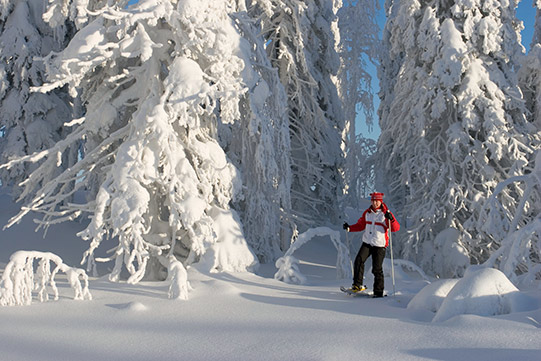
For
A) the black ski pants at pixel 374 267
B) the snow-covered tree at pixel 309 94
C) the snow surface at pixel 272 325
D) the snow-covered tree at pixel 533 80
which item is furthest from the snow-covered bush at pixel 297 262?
the snow-covered tree at pixel 533 80

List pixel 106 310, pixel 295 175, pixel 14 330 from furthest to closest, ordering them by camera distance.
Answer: pixel 295 175 → pixel 106 310 → pixel 14 330

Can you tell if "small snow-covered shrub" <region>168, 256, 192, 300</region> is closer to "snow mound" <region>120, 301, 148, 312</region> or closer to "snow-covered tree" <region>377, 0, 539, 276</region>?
"snow mound" <region>120, 301, 148, 312</region>

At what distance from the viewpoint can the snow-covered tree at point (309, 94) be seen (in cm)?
1487

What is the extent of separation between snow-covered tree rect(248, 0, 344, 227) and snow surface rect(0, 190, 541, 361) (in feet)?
26.9

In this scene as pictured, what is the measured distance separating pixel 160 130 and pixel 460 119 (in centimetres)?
827

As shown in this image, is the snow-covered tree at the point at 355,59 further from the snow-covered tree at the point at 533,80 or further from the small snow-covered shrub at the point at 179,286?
the small snow-covered shrub at the point at 179,286

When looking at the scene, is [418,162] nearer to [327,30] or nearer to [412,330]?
[327,30]

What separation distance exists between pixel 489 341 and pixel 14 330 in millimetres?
4297

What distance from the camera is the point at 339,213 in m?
18.1

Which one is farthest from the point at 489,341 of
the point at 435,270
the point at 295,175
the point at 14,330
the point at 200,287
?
the point at 295,175

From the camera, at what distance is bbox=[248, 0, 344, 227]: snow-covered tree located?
585 inches

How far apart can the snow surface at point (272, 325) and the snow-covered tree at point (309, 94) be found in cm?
819

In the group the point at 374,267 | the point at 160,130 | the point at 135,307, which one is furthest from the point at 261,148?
the point at 135,307

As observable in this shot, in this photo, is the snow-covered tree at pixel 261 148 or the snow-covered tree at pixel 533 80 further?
the snow-covered tree at pixel 533 80
